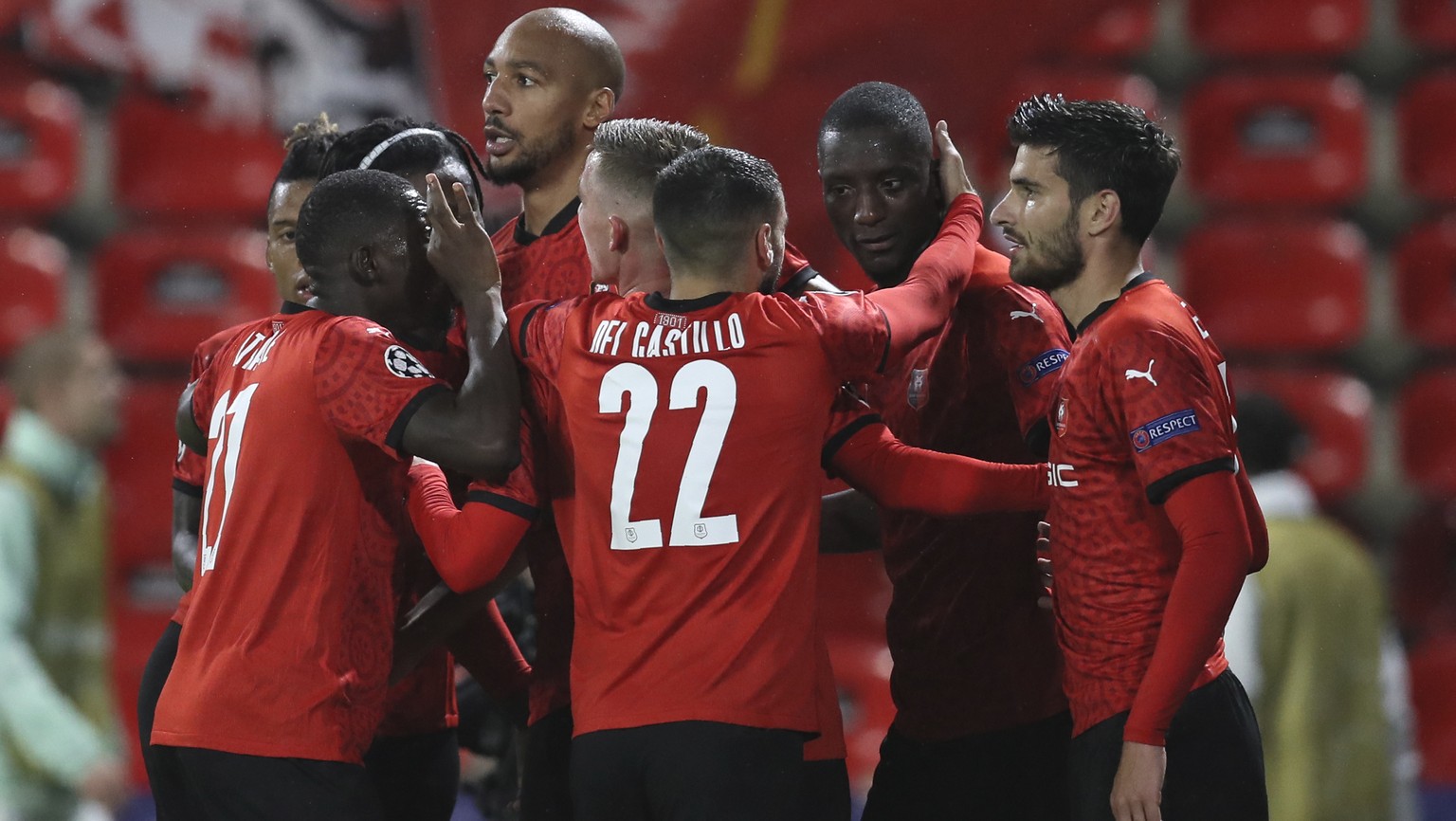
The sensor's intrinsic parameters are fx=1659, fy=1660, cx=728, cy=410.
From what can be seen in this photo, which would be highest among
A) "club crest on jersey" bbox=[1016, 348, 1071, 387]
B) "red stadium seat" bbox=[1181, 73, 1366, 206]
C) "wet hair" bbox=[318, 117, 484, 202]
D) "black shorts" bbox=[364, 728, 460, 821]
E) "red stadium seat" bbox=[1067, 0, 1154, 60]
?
"red stadium seat" bbox=[1067, 0, 1154, 60]

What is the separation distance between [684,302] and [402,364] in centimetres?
46

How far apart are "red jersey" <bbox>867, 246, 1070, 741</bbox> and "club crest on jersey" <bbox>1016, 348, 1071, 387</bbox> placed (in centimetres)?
11

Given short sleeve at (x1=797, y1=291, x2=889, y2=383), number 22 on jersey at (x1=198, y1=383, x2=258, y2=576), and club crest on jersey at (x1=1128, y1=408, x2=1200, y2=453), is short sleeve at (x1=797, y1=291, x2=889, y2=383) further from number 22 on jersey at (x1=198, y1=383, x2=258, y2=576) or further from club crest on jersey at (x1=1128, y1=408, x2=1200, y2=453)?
number 22 on jersey at (x1=198, y1=383, x2=258, y2=576)

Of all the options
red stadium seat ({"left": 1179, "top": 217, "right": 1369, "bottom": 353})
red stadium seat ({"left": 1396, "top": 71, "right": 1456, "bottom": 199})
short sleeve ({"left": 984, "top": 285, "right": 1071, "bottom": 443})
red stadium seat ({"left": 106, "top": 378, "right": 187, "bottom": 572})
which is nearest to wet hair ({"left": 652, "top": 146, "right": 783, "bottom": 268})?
short sleeve ({"left": 984, "top": 285, "right": 1071, "bottom": 443})

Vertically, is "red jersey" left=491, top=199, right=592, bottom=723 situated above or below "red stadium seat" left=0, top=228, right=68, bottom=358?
below

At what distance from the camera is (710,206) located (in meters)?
2.56

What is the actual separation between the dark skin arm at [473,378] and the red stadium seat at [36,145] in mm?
4527

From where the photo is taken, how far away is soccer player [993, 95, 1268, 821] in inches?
94.3

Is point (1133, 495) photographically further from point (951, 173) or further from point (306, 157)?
point (306, 157)

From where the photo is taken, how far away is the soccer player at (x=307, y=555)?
8.41 feet

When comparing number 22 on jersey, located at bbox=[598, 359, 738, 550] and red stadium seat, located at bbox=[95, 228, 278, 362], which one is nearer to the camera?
number 22 on jersey, located at bbox=[598, 359, 738, 550]

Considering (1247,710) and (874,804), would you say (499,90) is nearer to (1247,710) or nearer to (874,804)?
(874,804)

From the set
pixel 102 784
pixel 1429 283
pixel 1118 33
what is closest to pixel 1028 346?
pixel 102 784

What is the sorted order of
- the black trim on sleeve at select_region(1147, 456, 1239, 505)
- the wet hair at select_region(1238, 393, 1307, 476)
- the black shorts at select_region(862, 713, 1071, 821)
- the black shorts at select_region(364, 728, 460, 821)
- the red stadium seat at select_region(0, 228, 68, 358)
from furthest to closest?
the red stadium seat at select_region(0, 228, 68, 358) → the wet hair at select_region(1238, 393, 1307, 476) → the black shorts at select_region(364, 728, 460, 821) → the black shorts at select_region(862, 713, 1071, 821) → the black trim on sleeve at select_region(1147, 456, 1239, 505)
